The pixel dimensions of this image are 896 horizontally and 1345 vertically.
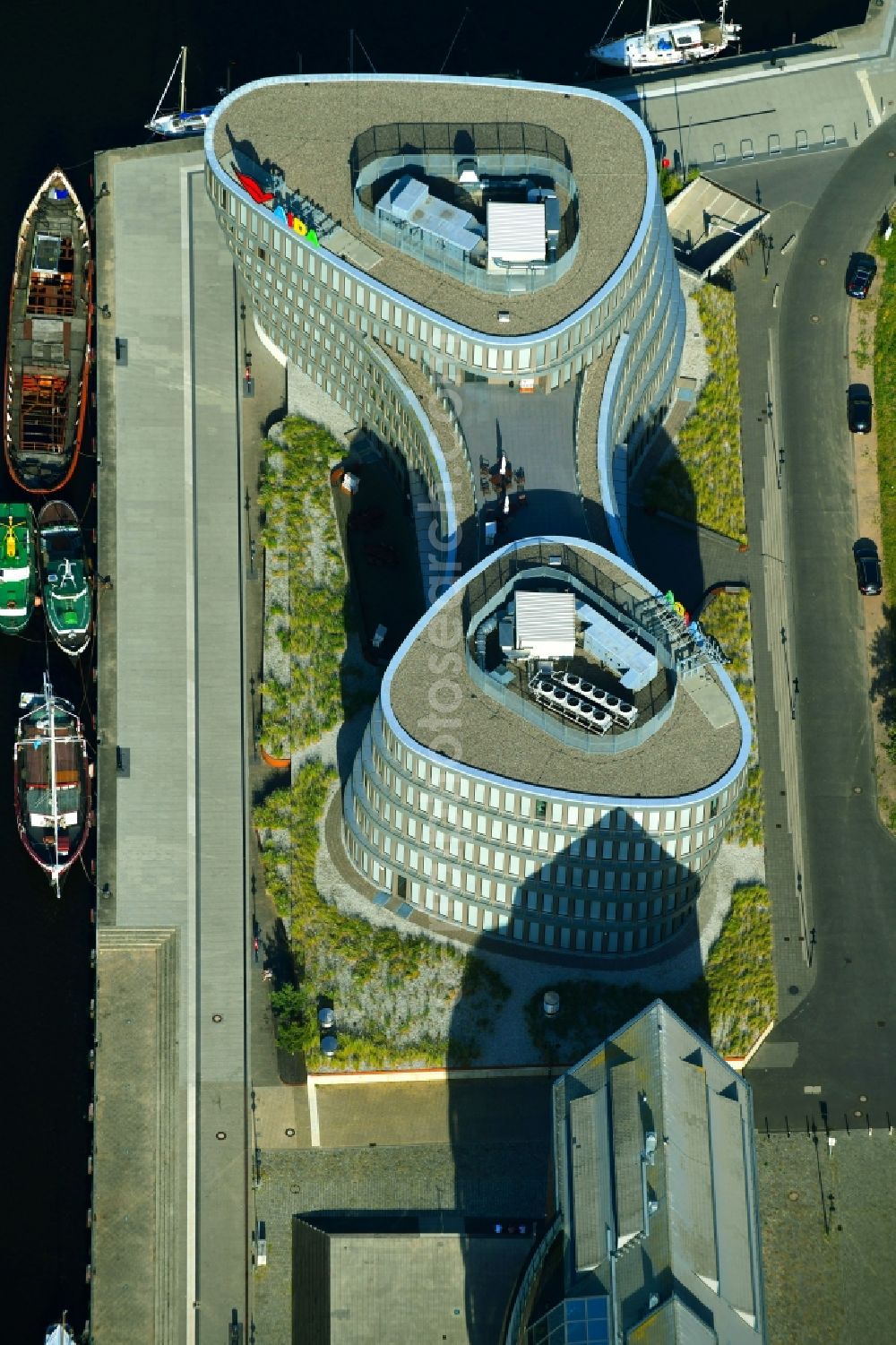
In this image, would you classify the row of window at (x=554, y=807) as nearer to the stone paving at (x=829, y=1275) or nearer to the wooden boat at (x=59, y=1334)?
the stone paving at (x=829, y=1275)

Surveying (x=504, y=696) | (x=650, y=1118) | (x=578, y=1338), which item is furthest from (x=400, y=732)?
(x=578, y=1338)

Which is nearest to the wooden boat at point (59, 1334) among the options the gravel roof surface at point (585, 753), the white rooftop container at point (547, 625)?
the gravel roof surface at point (585, 753)

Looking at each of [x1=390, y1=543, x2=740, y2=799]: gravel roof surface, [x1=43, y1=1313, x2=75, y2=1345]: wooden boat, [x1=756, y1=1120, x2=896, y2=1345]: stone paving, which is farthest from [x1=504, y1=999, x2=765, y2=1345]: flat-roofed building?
[x1=43, y1=1313, x2=75, y2=1345]: wooden boat

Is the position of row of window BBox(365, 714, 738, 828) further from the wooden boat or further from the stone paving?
the wooden boat

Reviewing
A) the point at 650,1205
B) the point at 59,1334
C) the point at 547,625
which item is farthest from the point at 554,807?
the point at 59,1334

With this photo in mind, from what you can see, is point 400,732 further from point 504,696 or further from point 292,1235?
point 292,1235

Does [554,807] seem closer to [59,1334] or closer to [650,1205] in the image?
[650,1205]
